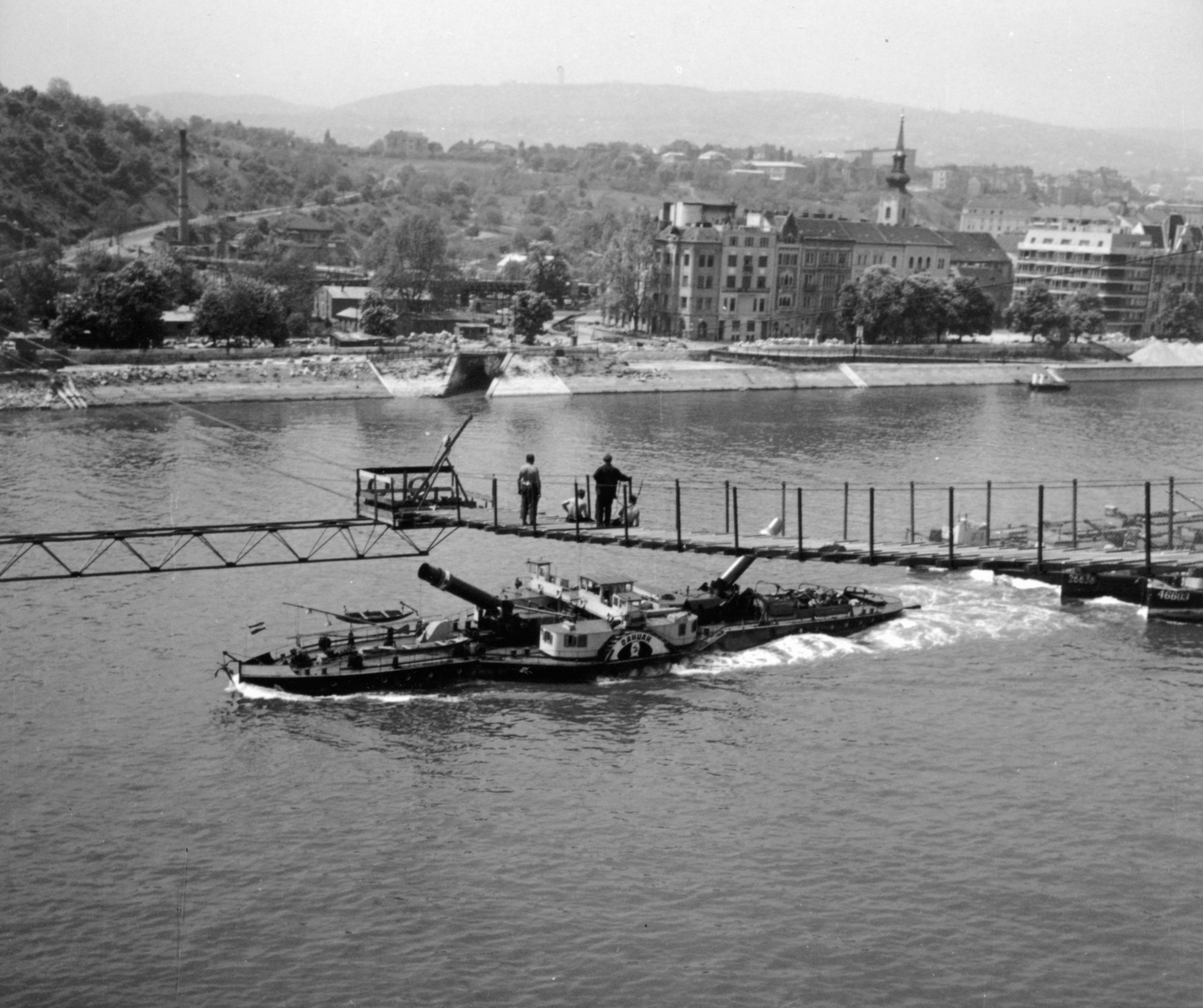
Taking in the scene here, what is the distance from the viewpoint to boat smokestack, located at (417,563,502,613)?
2867 centimetres

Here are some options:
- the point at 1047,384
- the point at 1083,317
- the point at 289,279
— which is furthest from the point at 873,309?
the point at 289,279

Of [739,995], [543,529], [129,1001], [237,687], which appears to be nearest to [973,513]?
[543,529]

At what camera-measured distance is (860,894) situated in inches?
831

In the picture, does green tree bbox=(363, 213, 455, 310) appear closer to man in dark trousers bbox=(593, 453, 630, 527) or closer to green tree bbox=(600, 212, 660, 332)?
green tree bbox=(600, 212, 660, 332)

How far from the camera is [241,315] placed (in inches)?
3019

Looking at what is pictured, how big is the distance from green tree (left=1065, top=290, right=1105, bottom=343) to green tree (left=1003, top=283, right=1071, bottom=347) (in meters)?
1.03

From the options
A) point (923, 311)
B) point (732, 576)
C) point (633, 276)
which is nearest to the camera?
point (732, 576)

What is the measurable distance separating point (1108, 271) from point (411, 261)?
5172 cm

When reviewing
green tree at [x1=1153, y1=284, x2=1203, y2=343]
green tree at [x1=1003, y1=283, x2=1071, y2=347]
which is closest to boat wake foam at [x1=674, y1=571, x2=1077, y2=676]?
green tree at [x1=1003, y1=283, x2=1071, y2=347]

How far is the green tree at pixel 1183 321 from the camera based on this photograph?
105 meters

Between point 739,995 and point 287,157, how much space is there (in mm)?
171045

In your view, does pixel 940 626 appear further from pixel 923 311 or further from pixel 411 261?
pixel 411 261

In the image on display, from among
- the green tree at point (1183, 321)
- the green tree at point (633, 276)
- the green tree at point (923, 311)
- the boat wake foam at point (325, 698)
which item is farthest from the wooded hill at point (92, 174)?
the green tree at point (1183, 321)

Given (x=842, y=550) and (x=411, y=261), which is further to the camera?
(x=411, y=261)
